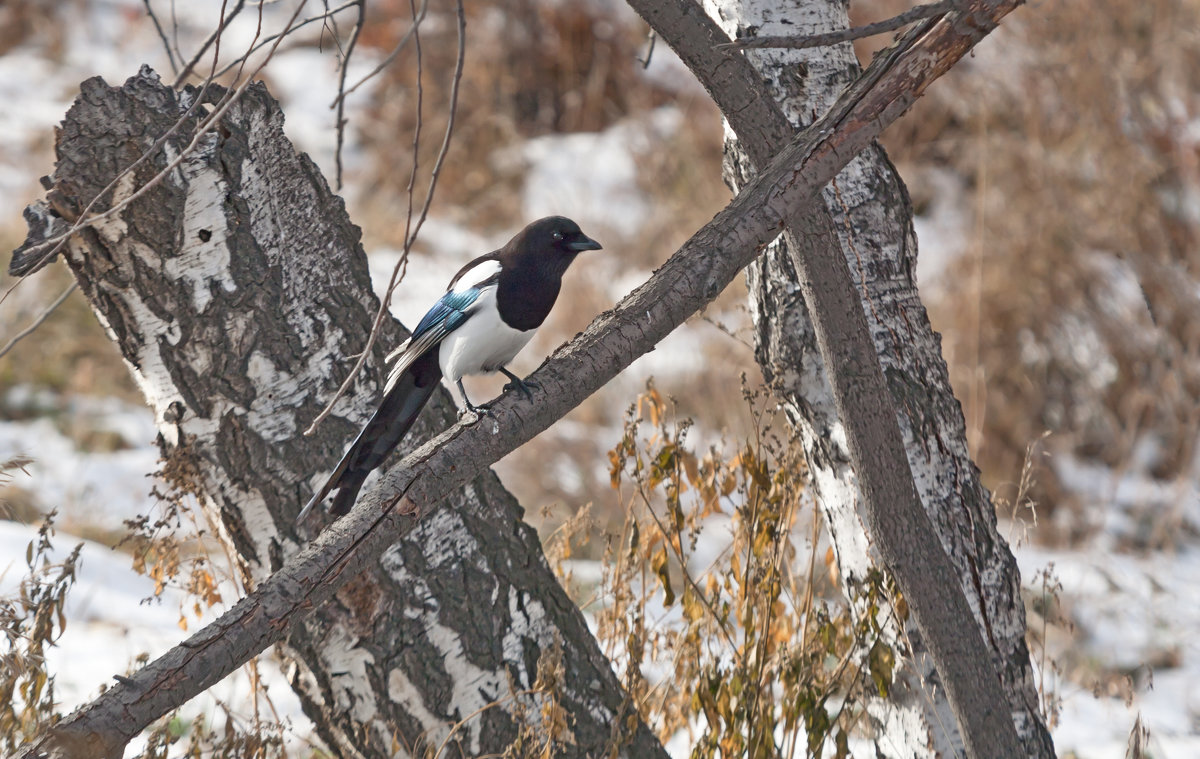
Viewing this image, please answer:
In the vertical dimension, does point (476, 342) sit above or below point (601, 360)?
above

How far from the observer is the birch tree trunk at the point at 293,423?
1942 mm

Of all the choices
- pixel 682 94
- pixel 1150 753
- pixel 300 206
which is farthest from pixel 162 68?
pixel 1150 753

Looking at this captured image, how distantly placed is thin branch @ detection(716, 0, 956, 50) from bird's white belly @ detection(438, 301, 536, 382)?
2.62 ft

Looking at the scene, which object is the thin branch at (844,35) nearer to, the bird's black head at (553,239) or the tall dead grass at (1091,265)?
the bird's black head at (553,239)

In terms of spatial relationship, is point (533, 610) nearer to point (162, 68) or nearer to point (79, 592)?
point (79, 592)

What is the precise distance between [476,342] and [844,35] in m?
0.89

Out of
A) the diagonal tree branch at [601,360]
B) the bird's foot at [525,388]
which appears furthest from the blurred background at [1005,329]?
the diagonal tree branch at [601,360]

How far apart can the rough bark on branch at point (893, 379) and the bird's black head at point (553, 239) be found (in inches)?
12.6

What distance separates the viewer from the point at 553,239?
6.90 ft

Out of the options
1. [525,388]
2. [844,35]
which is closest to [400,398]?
[525,388]

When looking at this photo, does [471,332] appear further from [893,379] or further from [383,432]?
[893,379]

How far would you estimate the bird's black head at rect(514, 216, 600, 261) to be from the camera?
6.89 ft

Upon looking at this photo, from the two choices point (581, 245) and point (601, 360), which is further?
point (581, 245)

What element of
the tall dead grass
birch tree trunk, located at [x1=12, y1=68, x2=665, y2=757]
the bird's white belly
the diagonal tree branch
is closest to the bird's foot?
the diagonal tree branch
